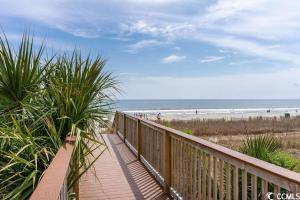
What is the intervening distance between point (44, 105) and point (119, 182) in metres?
2.07

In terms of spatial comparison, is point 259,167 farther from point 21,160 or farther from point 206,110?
point 206,110

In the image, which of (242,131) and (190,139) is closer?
(190,139)

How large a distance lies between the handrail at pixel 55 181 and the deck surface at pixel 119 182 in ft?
3.57

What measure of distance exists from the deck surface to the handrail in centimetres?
109

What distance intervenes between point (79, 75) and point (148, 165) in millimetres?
2550

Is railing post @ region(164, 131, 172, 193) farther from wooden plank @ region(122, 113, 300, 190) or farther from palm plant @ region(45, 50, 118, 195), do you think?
wooden plank @ region(122, 113, 300, 190)

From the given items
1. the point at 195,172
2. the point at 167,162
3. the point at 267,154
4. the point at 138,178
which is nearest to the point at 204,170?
the point at 195,172

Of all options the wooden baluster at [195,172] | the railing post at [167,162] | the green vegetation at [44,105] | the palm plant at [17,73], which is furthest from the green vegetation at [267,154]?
the palm plant at [17,73]

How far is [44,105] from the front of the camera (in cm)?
380

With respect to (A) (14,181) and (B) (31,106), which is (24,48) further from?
(A) (14,181)

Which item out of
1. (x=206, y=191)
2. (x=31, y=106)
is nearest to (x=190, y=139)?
(x=206, y=191)

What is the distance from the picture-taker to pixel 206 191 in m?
3.27

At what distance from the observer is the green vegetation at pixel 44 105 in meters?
3.03

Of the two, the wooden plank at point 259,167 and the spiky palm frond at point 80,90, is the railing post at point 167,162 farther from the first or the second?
the wooden plank at point 259,167
